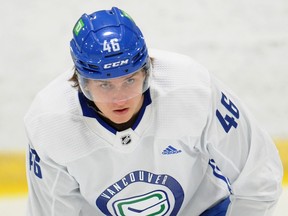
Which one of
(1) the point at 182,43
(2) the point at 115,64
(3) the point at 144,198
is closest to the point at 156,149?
(3) the point at 144,198

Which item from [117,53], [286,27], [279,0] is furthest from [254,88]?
[117,53]

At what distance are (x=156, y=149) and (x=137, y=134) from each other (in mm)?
82

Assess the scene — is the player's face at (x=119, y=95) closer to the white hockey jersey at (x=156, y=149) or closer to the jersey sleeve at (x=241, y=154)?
the white hockey jersey at (x=156, y=149)

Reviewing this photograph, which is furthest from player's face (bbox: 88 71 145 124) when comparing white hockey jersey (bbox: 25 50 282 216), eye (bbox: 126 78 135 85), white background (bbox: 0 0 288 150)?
white background (bbox: 0 0 288 150)

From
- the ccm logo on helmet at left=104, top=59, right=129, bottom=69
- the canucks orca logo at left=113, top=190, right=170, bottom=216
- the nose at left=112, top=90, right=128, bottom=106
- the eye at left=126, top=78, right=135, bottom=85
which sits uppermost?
the ccm logo on helmet at left=104, top=59, right=129, bottom=69

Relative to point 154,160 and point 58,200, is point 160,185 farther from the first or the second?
point 58,200

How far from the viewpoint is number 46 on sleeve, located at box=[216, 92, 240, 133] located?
2311 mm

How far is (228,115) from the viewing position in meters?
2.31

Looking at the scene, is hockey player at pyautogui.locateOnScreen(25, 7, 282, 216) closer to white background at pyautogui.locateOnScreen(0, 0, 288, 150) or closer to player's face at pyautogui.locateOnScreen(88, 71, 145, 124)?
player's face at pyautogui.locateOnScreen(88, 71, 145, 124)

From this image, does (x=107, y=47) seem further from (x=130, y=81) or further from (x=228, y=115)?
(x=228, y=115)

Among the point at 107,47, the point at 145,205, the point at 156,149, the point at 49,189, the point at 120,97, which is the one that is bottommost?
the point at 145,205

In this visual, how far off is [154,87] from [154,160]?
0.24m

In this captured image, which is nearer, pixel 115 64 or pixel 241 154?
pixel 115 64

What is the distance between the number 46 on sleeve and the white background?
3.99ft
